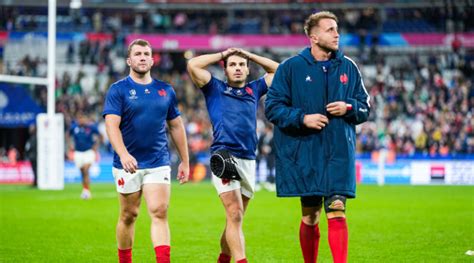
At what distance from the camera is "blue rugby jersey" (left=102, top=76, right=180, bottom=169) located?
8.88 m

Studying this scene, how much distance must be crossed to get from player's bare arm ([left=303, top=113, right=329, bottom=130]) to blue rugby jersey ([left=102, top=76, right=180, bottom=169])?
1.97 meters

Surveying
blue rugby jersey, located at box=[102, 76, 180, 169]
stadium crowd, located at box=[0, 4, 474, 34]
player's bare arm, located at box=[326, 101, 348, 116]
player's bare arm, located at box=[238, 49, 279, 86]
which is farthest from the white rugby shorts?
stadium crowd, located at box=[0, 4, 474, 34]

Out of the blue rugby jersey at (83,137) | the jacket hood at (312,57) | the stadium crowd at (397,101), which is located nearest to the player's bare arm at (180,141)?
the jacket hood at (312,57)

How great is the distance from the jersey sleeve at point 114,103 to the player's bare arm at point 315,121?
2110 mm

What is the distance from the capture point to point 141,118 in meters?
8.94

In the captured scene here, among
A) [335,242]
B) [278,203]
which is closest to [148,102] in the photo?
[335,242]

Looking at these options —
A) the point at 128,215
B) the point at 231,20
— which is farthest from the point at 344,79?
the point at 231,20

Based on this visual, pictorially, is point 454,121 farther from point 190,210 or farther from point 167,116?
point 167,116

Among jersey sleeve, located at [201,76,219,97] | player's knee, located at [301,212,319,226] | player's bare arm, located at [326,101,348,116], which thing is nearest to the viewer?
player's bare arm, located at [326,101,348,116]

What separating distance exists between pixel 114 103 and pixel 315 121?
223 centimetres

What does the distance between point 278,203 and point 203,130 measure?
57.5 ft

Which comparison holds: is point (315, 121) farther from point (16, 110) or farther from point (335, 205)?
point (16, 110)

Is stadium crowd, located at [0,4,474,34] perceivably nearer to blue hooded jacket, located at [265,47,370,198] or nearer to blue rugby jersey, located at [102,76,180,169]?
blue rugby jersey, located at [102,76,180,169]

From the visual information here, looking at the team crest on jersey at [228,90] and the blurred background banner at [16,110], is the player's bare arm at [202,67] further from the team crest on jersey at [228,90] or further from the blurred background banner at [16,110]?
the blurred background banner at [16,110]
